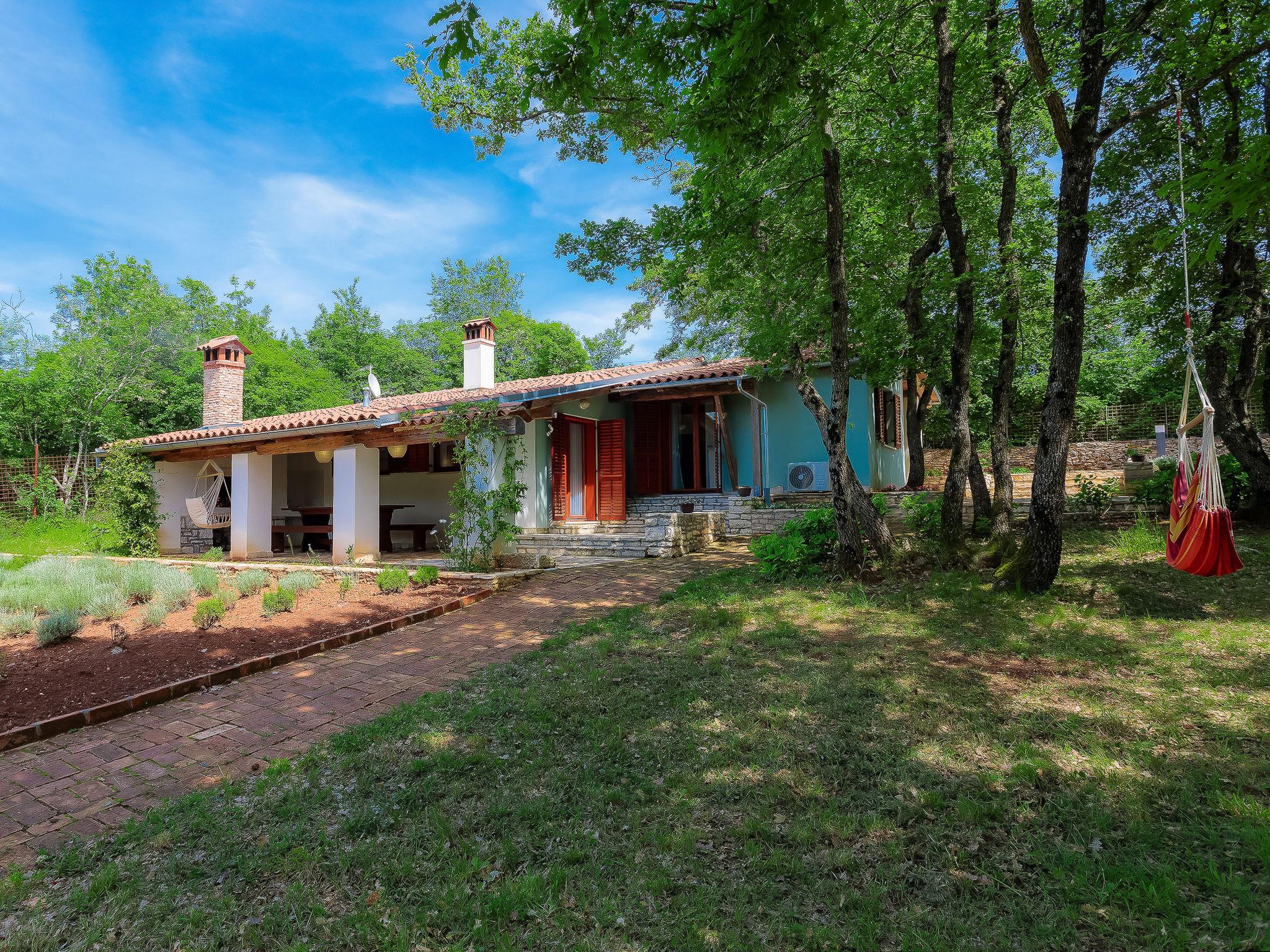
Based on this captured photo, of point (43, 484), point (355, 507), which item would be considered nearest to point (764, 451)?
point (355, 507)

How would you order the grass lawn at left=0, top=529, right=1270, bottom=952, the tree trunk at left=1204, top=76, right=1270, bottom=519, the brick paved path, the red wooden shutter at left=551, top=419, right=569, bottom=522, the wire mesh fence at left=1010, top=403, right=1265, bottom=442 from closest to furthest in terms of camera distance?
the grass lawn at left=0, top=529, right=1270, bottom=952 → the brick paved path → the tree trunk at left=1204, top=76, right=1270, bottom=519 → the red wooden shutter at left=551, top=419, right=569, bottom=522 → the wire mesh fence at left=1010, top=403, right=1265, bottom=442

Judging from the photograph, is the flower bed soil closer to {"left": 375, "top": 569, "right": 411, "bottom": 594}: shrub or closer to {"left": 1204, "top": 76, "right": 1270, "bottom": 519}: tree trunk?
{"left": 375, "top": 569, "right": 411, "bottom": 594}: shrub

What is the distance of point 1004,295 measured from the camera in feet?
21.7

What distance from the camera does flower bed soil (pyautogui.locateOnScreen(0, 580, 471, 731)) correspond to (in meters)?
4.05

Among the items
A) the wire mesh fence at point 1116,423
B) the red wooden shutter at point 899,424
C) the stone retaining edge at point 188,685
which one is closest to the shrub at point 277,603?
the stone retaining edge at point 188,685

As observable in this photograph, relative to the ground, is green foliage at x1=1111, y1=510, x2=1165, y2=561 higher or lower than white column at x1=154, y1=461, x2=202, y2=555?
lower

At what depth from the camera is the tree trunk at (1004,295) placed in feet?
21.0

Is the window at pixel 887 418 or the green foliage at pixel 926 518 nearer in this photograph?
the green foliage at pixel 926 518

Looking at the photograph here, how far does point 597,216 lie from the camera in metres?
9.73

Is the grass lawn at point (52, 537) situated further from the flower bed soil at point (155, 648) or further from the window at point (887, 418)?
the window at point (887, 418)

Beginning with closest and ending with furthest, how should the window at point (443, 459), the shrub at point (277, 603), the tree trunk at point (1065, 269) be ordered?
the tree trunk at point (1065, 269) → the shrub at point (277, 603) → the window at point (443, 459)

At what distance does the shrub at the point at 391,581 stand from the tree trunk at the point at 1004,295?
23.0 ft

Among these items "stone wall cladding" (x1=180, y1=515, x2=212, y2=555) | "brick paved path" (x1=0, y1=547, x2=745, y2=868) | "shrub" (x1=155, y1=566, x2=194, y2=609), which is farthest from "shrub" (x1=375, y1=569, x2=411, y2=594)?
"stone wall cladding" (x1=180, y1=515, x2=212, y2=555)

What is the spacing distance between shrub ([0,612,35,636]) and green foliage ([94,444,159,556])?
6.51 meters
